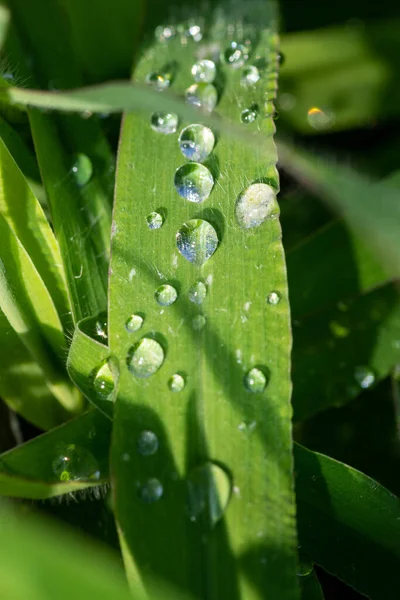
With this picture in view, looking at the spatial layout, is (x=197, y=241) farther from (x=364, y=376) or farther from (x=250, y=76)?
(x=364, y=376)

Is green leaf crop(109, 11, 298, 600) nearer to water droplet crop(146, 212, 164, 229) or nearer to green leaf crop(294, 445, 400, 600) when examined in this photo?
water droplet crop(146, 212, 164, 229)

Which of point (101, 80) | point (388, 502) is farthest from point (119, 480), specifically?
point (101, 80)

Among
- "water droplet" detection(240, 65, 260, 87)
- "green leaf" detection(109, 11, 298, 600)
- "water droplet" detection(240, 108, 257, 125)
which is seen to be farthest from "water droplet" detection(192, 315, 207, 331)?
"water droplet" detection(240, 65, 260, 87)

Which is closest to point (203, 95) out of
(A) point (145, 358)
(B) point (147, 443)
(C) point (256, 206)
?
(C) point (256, 206)

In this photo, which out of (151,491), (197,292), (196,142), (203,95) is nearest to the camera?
(151,491)

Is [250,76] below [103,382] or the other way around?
the other way around

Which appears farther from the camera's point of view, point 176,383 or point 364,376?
point 364,376

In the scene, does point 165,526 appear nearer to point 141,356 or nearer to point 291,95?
point 141,356

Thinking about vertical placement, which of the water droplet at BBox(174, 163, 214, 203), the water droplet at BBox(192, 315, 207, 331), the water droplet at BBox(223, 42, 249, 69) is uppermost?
the water droplet at BBox(223, 42, 249, 69)
